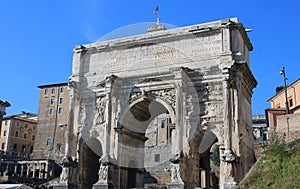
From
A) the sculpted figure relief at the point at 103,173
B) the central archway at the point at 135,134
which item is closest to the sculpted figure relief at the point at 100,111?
the central archway at the point at 135,134

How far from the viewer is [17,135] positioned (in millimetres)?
58844

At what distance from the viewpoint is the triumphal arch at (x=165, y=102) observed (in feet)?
63.2

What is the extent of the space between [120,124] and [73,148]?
3354mm

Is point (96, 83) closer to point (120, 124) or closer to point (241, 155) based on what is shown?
point (120, 124)

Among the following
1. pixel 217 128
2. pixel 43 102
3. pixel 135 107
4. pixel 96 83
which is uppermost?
pixel 43 102

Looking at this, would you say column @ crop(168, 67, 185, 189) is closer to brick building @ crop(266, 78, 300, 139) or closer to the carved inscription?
the carved inscription

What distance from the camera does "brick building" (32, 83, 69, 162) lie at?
52.6 m

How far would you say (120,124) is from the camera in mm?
21531

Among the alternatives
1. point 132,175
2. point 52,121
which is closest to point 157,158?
point 52,121

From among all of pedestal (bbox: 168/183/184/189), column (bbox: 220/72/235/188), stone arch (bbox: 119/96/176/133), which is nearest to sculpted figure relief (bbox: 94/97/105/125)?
stone arch (bbox: 119/96/176/133)

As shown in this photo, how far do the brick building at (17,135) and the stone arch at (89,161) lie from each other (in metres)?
35.3

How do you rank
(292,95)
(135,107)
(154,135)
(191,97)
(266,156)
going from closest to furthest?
1. (266,156)
2. (191,97)
3. (135,107)
4. (292,95)
5. (154,135)

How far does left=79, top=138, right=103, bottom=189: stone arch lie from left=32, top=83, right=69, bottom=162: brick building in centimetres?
2923

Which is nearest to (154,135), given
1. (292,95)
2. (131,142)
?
(292,95)
